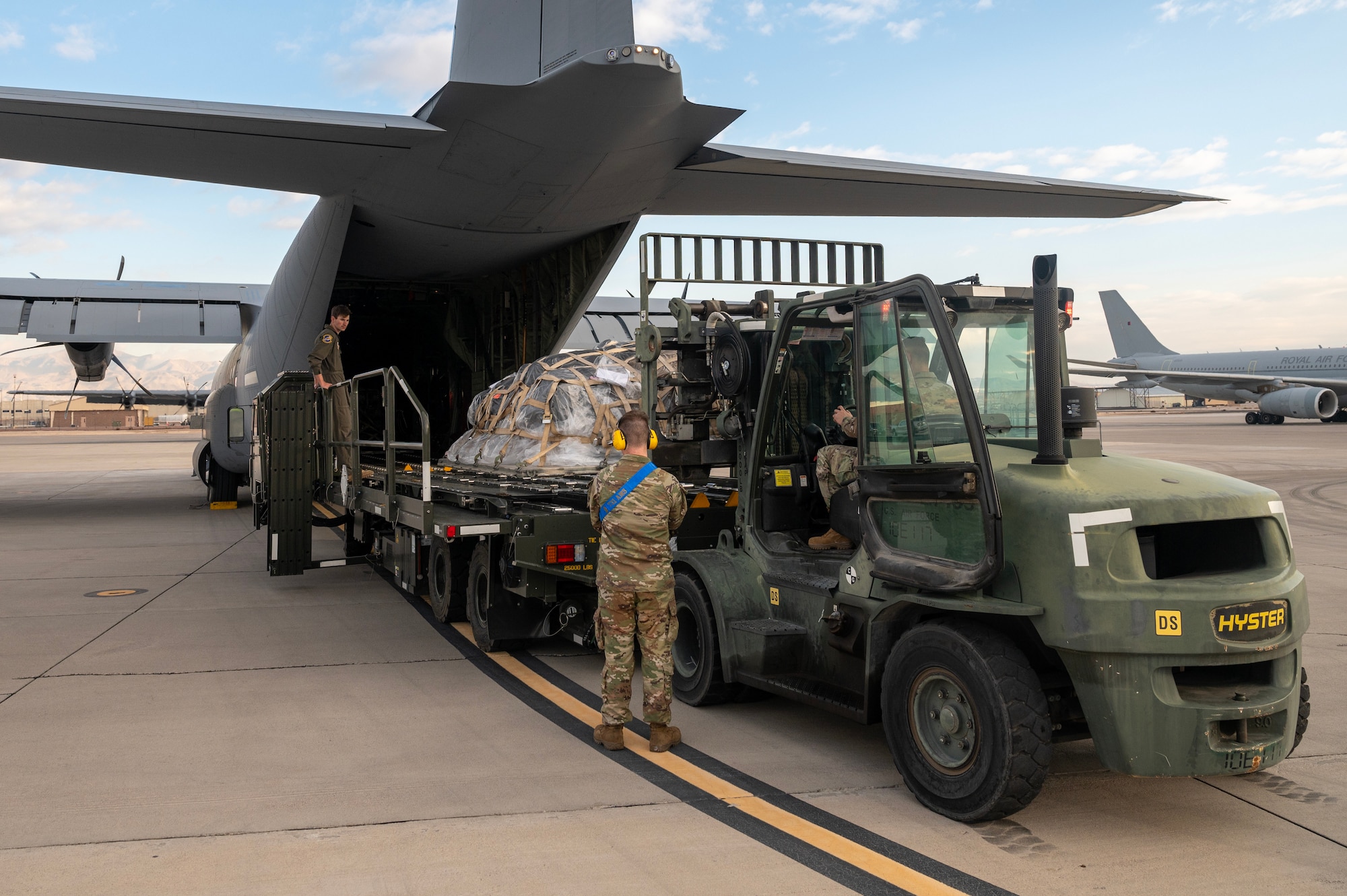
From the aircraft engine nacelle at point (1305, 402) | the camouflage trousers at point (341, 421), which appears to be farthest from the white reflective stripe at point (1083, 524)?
the aircraft engine nacelle at point (1305, 402)

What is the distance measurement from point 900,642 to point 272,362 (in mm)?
12448

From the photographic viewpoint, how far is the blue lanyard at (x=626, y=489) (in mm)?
5152

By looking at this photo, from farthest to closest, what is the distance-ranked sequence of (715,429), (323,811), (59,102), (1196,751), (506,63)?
(506,63)
(59,102)
(715,429)
(323,811)
(1196,751)

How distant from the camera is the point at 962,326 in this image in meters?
4.50

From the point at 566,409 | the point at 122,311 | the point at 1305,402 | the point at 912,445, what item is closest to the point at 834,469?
the point at 912,445

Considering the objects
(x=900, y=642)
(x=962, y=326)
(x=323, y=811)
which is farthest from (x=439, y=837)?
(x=962, y=326)

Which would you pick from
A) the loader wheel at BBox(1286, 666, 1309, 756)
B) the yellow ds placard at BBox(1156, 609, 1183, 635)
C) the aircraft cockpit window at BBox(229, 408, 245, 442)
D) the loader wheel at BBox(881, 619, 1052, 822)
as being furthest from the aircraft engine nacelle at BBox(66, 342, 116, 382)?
the loader wheel at BBox(1286, 666, 1309, 756)

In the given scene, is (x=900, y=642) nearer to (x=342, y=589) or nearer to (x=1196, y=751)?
(x=1196, y=751)

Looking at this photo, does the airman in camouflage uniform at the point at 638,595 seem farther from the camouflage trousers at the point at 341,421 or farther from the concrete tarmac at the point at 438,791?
the camouflage trousers at the point at 341,421

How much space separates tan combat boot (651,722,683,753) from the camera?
5094 millimetres

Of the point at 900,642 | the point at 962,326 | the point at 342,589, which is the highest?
the point at 962,326

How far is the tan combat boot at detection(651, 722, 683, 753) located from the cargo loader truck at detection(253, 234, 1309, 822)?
0.53 m

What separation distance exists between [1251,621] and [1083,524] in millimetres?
762

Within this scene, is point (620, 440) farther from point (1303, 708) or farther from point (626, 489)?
point (1303, 708)
